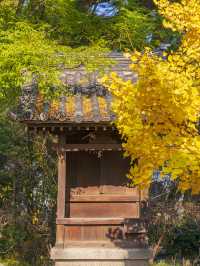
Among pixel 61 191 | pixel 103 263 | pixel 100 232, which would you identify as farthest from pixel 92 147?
pixel 103 263

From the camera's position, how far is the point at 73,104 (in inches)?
398

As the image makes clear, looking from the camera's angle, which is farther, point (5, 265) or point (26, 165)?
point (26, 165)

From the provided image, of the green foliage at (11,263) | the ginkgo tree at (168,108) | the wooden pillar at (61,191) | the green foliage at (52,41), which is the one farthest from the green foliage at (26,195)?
the ginkgo tree at (168,108)

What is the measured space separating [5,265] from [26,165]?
3657 mm

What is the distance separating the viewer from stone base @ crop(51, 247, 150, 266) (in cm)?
1001

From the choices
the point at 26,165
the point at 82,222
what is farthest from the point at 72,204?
the point at 26,165

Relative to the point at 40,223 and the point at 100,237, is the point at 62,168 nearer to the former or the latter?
the point at 100,237

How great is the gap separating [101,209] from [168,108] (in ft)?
18.7

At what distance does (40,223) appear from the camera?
48.2 feet

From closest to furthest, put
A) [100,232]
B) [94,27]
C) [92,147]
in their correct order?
[92,147] → [100,232] → [94,27]

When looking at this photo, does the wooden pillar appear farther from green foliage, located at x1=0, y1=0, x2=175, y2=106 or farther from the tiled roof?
green foliage, located at x1=0, y1=0, x2=175, y2=106

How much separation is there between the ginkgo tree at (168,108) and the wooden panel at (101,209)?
4556 millimetres

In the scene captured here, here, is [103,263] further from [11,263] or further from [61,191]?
[11,263]

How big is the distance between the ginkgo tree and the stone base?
3815 mm
